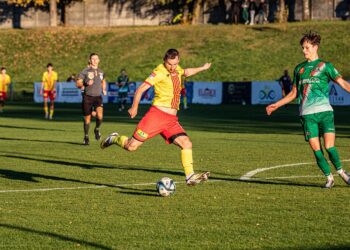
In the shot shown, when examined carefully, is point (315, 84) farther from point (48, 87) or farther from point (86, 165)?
point (48, 87)

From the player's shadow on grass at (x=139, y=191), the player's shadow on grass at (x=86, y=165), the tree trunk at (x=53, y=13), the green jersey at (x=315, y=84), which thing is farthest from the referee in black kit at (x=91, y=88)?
the tree trunk at (x=53, y=13)

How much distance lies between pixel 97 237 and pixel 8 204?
3.08m

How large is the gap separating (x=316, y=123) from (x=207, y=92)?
4200 cm

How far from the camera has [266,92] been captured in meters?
53.7

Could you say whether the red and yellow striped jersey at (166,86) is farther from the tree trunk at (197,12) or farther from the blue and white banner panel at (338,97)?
the tree trunk at (197,12)

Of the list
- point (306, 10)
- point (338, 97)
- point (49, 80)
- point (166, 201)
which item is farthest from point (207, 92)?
point (166, 201)

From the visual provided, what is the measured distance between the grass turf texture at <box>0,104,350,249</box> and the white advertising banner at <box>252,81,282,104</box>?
28.6 metres

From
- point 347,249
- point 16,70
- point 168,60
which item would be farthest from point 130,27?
point 347,249

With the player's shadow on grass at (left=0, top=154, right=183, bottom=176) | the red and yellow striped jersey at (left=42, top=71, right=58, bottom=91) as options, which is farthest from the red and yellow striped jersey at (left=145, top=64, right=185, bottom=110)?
the red and yellow striped jersey at (left=42, top=71, right=58, bottom=91)

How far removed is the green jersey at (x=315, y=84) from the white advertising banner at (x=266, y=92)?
127 feet

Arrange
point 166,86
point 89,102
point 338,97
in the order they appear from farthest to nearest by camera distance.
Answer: point 338,97, point 89,102, point 166,86

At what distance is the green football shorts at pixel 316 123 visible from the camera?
1409cm

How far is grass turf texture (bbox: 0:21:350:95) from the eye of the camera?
66625mm

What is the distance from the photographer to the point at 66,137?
2736 centimetres
